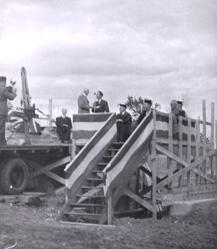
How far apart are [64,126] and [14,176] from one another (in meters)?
3.73

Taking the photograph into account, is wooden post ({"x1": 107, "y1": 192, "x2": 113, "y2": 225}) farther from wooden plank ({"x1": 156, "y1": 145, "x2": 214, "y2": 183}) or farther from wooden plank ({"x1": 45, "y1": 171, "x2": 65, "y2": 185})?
wooden plank ({"x1": 45, "y1": 171, "x2": 65, "y2": 185})

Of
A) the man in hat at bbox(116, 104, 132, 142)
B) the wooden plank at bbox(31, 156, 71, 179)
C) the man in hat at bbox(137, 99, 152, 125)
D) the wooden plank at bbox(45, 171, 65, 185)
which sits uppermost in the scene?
the man in hat at bbox(137, 99, 152, 125)

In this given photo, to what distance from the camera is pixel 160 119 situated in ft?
43.4

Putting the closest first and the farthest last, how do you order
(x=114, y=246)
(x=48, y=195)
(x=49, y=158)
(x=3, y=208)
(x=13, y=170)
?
(x=114, y=246)
(x=3, y=208)
(x=13, y=170)
(x=48, y=195)
(x=49, y=158)

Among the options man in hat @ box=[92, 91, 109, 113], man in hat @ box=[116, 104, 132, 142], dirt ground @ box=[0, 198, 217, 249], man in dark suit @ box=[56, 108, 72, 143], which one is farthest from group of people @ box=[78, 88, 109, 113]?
dirt ground @ box=[0, 198, 217, 249]

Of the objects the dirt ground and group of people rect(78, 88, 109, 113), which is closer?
the dirt ground

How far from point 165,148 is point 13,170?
453 cm

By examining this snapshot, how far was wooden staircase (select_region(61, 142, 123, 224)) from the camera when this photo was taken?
11963 millimetres

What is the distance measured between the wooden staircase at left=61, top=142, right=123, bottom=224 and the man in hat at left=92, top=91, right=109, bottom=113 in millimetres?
1916

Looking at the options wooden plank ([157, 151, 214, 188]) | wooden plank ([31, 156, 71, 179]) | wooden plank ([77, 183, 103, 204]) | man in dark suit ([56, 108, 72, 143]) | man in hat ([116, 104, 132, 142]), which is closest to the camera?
wooden plank ([77, 183, 103, 204])

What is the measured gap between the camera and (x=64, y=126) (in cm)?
1791

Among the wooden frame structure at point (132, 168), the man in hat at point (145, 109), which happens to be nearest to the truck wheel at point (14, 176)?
the wooden frame structure at point (132, 168)

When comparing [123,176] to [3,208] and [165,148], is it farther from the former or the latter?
[3,208]

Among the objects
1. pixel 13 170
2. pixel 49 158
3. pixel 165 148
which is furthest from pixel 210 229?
pixel 49 158
